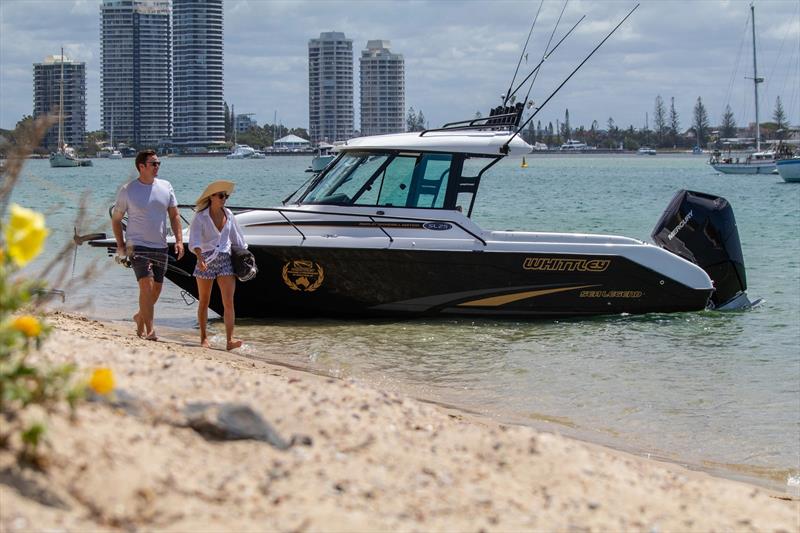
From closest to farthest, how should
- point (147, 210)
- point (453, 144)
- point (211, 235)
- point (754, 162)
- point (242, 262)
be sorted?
point (147, 210) < point (211, 235) < point (242, 262) < point (453, 144) < point (754, 162)

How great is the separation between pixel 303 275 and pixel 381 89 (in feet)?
115

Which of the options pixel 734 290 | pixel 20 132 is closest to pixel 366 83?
pixel 734 290

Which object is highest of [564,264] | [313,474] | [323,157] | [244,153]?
[244,153]

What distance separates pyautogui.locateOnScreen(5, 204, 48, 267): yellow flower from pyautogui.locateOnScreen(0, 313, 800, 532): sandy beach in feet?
2.23

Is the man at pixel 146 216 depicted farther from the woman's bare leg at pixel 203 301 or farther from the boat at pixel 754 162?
the boat at pixel 754 162

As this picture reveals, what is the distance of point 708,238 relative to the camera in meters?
13.9

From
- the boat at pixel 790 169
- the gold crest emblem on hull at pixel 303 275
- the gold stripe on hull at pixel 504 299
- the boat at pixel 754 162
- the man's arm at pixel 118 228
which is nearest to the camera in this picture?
the man's arm at pixel 118 228

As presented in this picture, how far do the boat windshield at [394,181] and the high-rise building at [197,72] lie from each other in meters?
154

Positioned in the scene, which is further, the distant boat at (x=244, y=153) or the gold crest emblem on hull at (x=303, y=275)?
the distant boat at (x=244, y=153)

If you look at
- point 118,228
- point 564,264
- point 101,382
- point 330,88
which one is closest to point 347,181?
point 564,264

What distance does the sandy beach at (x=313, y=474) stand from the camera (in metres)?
4.06

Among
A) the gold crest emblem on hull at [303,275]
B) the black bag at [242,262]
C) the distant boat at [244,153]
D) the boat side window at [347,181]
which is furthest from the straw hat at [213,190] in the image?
the distant boat at [244,153]

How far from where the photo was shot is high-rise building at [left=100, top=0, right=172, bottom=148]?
128250mm

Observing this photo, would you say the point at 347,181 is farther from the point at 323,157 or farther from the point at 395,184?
the point at 323,157
